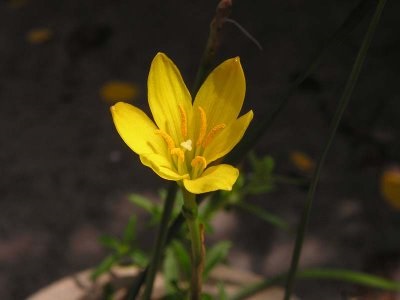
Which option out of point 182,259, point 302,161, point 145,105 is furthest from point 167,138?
point 145,105

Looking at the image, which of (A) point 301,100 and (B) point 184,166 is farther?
(A) point 301,100

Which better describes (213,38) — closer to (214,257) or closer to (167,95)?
(167,95)

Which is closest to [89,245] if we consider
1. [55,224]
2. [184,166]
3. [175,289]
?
[55,224]

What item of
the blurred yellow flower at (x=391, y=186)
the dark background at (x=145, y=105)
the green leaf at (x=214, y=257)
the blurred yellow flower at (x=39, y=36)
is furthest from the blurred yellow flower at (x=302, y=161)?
the blurred yellow flower at (x=39, y=36)

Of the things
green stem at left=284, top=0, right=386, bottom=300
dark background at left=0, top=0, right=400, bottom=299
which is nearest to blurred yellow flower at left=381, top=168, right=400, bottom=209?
dark background at left=0, top=0, right=400, bottom=299

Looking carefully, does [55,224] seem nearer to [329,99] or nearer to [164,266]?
[164,266]

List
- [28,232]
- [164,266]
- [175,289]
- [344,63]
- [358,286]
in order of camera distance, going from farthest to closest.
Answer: [344,63] < [28,232] < [358,286] < [164,266] < [175,289]

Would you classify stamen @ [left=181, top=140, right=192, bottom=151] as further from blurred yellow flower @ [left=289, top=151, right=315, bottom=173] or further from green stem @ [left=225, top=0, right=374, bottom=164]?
blurred yellow flower @ [left=289, top=151, right=315, bottom=173]
